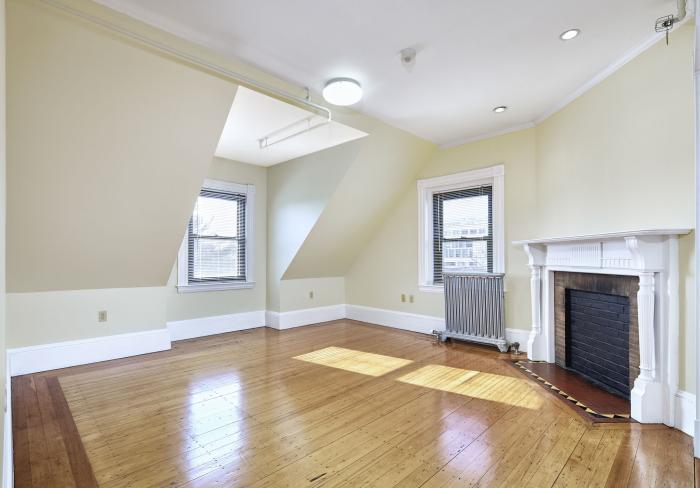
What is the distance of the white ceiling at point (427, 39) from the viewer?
226cm

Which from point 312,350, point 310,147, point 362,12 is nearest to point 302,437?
point 312,350

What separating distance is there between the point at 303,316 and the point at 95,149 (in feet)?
12.1

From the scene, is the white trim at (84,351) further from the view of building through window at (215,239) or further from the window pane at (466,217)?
the window pane at (466,217)

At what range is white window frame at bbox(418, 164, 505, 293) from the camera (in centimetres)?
445

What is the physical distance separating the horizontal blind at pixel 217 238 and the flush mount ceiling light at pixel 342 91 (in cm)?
268

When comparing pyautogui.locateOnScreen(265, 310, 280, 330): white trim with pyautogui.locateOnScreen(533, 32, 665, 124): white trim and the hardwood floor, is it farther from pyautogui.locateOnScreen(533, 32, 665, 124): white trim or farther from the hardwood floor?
pyautogui.locateOnScreen(533, 32, 665, 124): white trim

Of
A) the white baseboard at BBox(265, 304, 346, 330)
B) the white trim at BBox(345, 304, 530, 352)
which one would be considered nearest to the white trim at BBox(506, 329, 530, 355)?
the white trim at BBox(345, 304, 530, 352)

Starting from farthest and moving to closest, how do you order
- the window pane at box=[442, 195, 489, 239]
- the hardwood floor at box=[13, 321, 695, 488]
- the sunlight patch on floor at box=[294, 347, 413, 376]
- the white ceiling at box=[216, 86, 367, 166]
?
the window pane at box=[442, 195, 489, 239]
the sunlight patch on floor at box=[294, 347, 413, 376]
the white ceiling at box=[216, 86, 367, 166]
the hardwood floor at box=[13, 321, 695, 488]

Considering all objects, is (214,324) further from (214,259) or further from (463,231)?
(463,231)

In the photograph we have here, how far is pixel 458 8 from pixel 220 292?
4.46 m

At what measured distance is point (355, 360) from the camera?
3.95m

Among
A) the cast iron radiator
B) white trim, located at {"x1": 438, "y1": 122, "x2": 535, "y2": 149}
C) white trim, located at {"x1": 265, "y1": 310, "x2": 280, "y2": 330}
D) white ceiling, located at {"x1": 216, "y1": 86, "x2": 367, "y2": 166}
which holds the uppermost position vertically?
white trim, located at {"x1": 438, "y1": 122, "x2": 535, "y2": 149}

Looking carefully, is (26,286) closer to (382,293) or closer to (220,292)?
(220,292)

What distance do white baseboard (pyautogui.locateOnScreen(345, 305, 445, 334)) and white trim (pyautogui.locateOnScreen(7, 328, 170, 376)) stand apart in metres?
2.89
